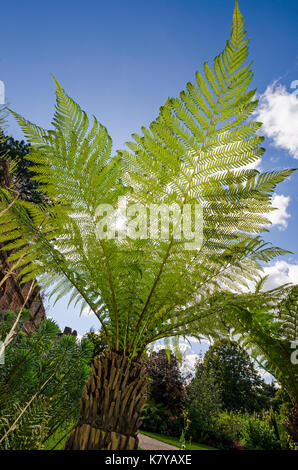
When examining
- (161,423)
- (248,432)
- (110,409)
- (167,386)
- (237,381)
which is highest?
(237,381)

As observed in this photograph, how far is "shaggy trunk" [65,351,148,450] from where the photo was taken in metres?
1.06

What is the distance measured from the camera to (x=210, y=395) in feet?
34.7

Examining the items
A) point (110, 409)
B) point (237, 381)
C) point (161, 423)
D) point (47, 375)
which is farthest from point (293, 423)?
point (237, 381)

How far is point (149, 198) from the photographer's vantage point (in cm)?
159

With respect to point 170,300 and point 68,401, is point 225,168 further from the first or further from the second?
point 68,401

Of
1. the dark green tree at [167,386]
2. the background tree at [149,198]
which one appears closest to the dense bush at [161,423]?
the dark green tree at [167,386]

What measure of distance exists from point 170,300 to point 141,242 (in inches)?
14.9

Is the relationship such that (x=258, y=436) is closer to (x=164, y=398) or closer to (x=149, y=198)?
(x=164, y=398)

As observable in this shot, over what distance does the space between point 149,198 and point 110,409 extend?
106cm

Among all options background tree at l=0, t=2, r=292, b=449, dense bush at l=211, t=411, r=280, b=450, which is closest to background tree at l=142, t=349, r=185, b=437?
dense bush at l=211, t=411, r=280, b=450

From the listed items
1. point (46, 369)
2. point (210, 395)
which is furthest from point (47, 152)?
point (210, 395)

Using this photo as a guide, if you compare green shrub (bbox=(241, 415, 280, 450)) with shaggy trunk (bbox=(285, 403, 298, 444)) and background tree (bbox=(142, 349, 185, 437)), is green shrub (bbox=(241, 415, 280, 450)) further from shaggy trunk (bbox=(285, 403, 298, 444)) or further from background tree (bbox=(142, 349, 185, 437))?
shaggy trunk (bbox=(285, 403, 298, 444))

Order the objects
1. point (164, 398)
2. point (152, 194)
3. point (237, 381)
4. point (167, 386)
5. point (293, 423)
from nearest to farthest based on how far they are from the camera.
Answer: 1. point (152, 194)
2. point (293, 423)
3. point (164, 398)
4. point (167, 386)
5. point (237, 381)

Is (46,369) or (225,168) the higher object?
(225,168)
